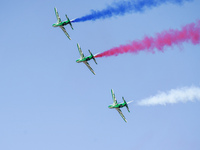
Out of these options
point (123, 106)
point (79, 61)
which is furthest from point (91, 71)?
point (123, 106)

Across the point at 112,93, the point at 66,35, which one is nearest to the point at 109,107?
the point at 112,93

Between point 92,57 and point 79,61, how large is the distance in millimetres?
4609

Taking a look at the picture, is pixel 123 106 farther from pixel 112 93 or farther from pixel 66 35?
pixel 66 35

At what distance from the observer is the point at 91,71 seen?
85438 mm

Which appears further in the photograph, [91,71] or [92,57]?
[91,71]

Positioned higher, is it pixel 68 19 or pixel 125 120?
pixel 68 19

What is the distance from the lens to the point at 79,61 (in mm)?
84000

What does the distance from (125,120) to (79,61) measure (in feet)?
41.2

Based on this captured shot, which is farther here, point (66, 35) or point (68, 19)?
point (66, 35)

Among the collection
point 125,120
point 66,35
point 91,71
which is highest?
point 66,35

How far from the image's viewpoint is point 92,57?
79938 mm

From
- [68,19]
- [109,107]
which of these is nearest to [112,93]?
[109,107]

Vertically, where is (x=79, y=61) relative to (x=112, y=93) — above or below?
Answer: above

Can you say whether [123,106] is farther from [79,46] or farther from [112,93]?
[79,46]
